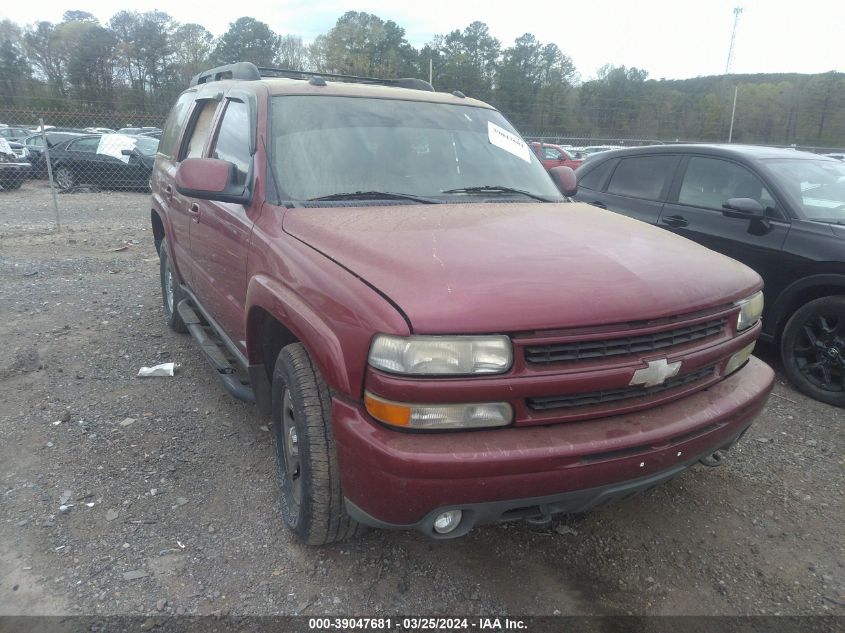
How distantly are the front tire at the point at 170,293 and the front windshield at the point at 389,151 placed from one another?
2.26m

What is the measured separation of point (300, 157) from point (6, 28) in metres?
44.9

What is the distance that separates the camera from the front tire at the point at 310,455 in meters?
2.21

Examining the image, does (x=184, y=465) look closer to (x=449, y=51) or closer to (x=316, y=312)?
(x=316, y=312)

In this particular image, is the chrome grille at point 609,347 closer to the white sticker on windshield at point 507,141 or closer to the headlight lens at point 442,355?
the headlight lens at point 442,355

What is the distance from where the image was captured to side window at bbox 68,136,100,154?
1523 cm

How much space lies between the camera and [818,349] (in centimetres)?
414

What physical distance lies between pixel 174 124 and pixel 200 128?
0.93 m

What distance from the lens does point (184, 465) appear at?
10.5 feet

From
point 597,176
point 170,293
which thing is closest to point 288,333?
point 170,293

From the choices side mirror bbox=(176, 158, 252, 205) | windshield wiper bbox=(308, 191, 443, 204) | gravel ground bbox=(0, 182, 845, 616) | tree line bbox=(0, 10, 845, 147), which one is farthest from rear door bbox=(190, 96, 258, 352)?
tree line bbox=(0, 10, 845, 147)

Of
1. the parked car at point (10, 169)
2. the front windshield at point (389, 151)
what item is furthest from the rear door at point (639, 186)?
the parked car at point (10, 169)

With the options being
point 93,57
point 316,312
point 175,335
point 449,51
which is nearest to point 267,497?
point 316,312

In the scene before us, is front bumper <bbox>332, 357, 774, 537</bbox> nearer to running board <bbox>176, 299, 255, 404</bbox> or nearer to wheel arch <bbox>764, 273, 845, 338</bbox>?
running board <bbox>176, 299, 255, 404</bbox>

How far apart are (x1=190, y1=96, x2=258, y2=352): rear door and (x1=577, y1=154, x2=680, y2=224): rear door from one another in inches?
139
